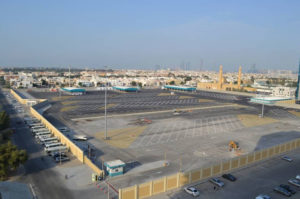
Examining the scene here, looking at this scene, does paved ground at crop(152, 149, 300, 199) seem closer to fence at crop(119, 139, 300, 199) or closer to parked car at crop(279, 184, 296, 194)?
parked car at crop(279, 184, 296, 194)

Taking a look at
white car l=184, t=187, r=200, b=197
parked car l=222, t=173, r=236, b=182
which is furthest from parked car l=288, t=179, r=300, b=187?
white car l=184, t=187, r=200, b=197

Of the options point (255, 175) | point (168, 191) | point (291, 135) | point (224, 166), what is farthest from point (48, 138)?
point (291, 135)

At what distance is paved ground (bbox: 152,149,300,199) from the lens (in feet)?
73.9

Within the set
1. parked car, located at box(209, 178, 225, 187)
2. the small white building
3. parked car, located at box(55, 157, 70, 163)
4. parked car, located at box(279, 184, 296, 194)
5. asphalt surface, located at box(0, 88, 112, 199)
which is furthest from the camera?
the small white building

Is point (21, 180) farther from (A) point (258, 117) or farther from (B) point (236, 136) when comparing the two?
(A) point (258, 117)

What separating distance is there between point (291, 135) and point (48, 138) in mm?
45846

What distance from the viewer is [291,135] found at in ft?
152

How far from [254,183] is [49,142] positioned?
29.6 m

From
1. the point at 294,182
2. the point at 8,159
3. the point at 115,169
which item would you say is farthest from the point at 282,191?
the point at 8,159

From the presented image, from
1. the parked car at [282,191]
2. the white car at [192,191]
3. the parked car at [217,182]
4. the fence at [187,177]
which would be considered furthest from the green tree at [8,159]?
the parked car at [282,191]

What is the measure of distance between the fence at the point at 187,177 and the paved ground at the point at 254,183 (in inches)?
26.0

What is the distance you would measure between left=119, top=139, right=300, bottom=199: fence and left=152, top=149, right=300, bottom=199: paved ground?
66 cm

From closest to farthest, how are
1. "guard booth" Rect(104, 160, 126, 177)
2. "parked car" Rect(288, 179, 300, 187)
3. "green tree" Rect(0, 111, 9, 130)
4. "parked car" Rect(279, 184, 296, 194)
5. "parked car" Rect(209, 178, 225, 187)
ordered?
1. "parked car" Rect(279, 184, 296, 194)
2. "parked car" Rect(209, 178, 225, 187)
3. "parked car" Rect(288, 179, 300, 187)
4. "guard booth" Rect(104, 160, 126, 177)
5. "green tree" Rect(0, 111, 9, 130)

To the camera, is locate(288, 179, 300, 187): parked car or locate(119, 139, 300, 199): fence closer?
locate(119, 139, 300, 199): fence
